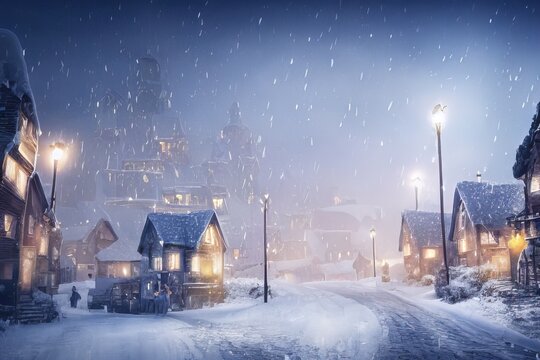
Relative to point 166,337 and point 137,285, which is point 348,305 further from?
point 137,285

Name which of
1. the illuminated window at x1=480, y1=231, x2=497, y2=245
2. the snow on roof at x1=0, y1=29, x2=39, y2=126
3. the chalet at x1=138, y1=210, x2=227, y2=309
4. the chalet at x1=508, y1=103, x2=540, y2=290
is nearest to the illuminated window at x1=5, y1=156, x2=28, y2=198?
the snow on roof at x1=0, y1=29, x2=39, y2=126

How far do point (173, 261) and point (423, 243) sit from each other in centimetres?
2980

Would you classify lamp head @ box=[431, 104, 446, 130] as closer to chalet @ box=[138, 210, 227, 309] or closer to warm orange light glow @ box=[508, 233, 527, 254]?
warm orange light glow @ box=[508, 233, 527, 254]

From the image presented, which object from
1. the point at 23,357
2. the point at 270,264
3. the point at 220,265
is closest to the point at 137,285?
the point at 220,265

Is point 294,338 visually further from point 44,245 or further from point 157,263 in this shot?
point 44,245

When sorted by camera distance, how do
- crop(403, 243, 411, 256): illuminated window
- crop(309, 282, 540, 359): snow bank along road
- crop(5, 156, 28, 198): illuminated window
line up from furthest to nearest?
crop(403, 243, 411, 256): illuminated window, crop(5, 156, 28, 198): illuminated window, crop(309, 282, 540, 359): snow bank along road

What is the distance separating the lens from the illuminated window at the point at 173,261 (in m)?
35.4

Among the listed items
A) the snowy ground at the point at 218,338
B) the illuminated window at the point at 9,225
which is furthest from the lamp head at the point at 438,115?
the illuminated window at the point at 9,225

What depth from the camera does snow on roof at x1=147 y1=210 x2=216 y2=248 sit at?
35719 mm

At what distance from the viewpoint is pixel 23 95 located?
25875mm

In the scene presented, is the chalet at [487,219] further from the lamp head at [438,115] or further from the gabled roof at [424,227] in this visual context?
the lamp head at [438,115]

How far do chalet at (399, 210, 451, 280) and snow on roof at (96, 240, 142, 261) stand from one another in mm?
33286

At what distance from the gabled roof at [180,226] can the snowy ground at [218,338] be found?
12480 mm

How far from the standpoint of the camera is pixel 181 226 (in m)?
37.3
